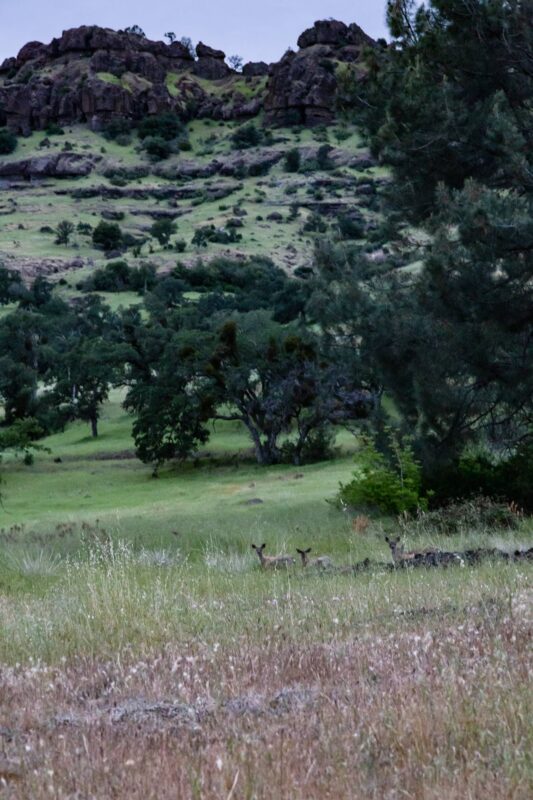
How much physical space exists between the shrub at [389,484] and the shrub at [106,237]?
9247 centimetres

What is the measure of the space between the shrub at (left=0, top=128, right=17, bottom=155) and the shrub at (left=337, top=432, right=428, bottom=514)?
6195 inches

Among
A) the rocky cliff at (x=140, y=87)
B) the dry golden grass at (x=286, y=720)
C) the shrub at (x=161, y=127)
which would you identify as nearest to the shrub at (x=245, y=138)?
the rocky cliff at (x=140, y=87)

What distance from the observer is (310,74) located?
173000 millimetres

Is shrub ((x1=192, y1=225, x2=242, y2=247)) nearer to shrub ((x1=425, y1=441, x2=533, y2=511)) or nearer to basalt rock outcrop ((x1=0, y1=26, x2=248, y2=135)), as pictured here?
basalt rock outcrop ((x1=0, y1=26, x2=248, y2=135))

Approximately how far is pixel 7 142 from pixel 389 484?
162 metres

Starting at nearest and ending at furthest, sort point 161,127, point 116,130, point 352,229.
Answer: point 352,229 → point 116,130 → point 161,127

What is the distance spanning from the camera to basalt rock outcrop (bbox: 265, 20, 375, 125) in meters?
167

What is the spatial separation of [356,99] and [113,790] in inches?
689

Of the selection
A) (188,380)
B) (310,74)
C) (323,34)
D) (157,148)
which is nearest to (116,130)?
(157,148)

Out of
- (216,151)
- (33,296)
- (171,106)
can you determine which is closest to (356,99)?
(33,296)

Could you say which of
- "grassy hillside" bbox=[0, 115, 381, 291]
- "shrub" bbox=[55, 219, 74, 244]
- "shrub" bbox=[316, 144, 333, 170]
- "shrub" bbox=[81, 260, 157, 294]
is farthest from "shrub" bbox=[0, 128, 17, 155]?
"shrub" bbox=[81, 260, 157, 294]

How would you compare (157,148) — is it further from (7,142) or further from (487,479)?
(487,479)

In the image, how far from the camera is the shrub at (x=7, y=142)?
16375 centimetres

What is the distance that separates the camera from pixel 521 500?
2173cm
